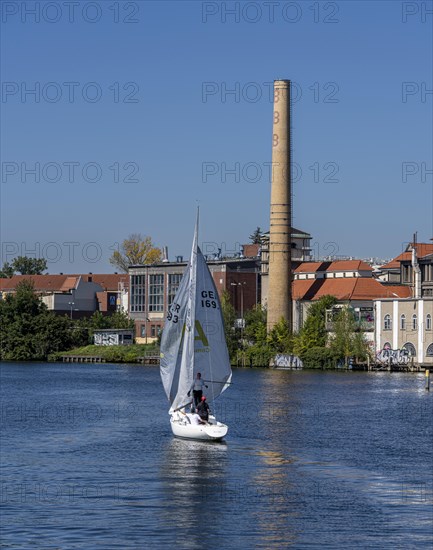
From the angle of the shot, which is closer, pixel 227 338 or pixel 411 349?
pixel 411 349

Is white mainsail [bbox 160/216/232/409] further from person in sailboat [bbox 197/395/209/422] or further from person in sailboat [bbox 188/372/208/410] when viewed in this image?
person in sailboat [bbox 197/395/209/422]

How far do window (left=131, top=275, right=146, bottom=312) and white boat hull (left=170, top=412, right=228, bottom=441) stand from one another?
4481 inches

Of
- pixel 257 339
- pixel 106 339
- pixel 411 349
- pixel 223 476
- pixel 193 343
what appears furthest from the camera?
pixel 106 339

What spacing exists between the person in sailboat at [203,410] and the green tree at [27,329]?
10107 cm

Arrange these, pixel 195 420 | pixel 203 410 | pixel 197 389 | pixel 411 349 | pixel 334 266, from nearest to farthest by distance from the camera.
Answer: pixel 195 420
pixel 203 410
pixel 197 389
pixel 411 349
pixel 334 266

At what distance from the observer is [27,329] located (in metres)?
155

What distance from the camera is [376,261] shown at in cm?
19350

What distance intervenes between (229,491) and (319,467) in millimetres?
7037

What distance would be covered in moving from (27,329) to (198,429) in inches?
4049

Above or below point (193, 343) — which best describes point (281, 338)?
above

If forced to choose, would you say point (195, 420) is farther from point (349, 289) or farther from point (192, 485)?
point (349, 289)

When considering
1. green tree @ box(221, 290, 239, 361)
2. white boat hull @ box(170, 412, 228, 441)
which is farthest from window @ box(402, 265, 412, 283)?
white boat hull @ box(170, 412, 228, 441)

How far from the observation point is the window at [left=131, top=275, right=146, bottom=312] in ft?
561

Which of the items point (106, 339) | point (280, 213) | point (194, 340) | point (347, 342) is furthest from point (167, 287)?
point (194, 340)
